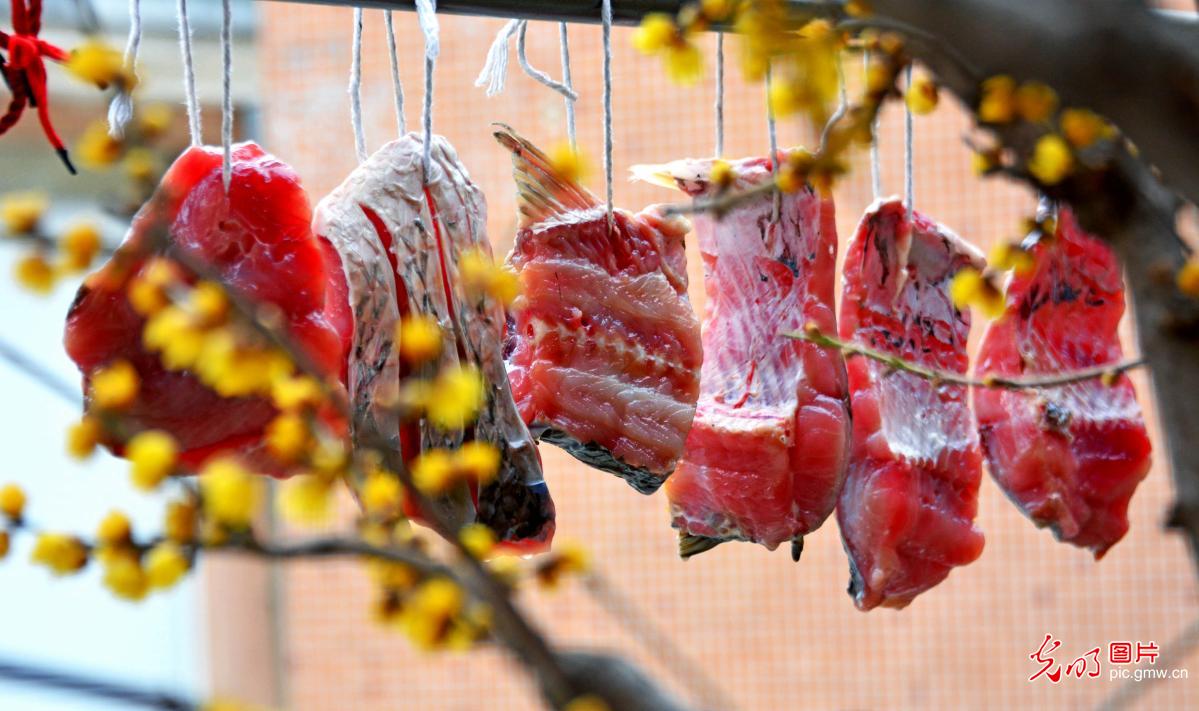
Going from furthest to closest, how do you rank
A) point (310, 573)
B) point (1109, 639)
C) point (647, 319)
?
point (310, 573)
point (1109, 639)
point (647, 319)

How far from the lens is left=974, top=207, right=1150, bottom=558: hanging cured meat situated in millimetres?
1365

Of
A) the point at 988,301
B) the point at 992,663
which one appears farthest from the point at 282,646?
the point at 988,301

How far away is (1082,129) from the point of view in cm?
54

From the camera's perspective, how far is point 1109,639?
3.01m

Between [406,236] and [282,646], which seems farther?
[282,646]

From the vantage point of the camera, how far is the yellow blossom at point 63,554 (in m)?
0.50

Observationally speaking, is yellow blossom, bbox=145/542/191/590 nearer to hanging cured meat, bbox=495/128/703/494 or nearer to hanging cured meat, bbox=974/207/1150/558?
hanging cured meat, bbox=495/128/703/494

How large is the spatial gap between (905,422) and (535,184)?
447mm

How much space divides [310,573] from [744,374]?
2.54 m

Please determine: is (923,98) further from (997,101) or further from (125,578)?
(125,578)

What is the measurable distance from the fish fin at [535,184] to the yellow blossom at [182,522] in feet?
2.26

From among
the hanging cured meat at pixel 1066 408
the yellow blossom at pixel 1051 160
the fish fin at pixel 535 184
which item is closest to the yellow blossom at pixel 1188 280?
the yellow blossom at pixel 1051 160

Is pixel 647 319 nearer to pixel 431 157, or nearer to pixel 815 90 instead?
pixel 431 157

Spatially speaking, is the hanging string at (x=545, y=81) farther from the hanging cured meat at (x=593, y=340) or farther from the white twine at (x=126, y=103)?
the white twine at (x=126, y=103)
